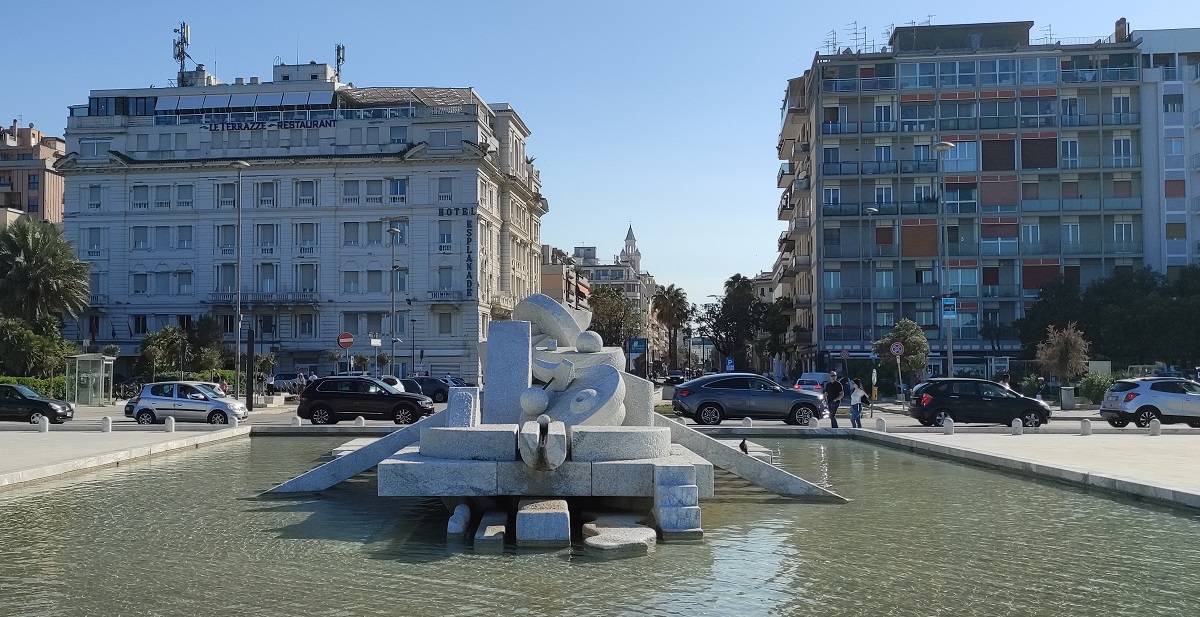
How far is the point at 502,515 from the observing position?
11.0 metres

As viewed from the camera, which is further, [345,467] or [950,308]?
[950,308]

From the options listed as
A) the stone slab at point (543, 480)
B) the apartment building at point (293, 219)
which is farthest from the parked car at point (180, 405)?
the apartment building at point (293, 219)

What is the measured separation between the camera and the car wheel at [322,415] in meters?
30.3

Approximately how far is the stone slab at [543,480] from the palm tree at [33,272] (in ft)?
145

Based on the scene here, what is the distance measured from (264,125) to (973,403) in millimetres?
59432

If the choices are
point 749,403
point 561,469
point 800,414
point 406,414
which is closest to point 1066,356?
point 800,414

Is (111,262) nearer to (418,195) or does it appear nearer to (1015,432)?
(418,195)

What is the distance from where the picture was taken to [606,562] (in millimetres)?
9281

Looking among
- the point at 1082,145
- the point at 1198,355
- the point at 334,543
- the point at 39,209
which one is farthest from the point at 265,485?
the point at 39,209

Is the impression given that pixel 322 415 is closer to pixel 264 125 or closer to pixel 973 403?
pixel 973 403

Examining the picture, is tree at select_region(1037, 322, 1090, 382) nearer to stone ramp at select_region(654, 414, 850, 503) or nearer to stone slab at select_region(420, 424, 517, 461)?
stone ramp at select_region(654, 414, 850, 503)

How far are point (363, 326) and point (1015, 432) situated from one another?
55.0 m

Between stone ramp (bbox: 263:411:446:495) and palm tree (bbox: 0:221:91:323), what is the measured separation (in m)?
40.1

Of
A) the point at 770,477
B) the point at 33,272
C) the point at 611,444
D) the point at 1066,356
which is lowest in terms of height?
the point at 770,477
